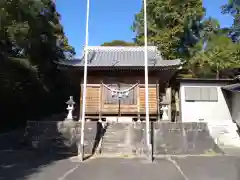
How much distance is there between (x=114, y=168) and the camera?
29.5ft

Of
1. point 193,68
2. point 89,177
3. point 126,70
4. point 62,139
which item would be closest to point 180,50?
point 193,68

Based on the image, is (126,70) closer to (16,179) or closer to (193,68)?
(193,68)

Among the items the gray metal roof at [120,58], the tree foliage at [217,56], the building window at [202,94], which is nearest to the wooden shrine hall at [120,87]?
the gray metal roof at [120,58]

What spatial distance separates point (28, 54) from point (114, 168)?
17.3 meters

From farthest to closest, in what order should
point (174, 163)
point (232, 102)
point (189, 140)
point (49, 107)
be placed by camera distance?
point (49, 107), point (232, 102), point (189, 140), point (174, 163)

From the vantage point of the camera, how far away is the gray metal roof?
17.7 meters

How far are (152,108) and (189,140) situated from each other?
478 centimetres

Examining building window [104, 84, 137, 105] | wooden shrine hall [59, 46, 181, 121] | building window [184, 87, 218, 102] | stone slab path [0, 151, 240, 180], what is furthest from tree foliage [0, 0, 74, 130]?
building window [184, 87, 218, 102]

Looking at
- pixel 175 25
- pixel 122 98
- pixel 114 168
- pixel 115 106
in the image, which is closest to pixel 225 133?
pixel 122 98

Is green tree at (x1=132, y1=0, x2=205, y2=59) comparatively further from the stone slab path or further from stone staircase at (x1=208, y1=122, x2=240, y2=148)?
the stone slab path

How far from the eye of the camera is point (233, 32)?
25.0 m

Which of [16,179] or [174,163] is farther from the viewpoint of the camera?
[174,163]

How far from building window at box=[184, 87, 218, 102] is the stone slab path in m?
6.54

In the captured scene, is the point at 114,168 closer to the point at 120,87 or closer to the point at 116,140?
the point at 116,140
